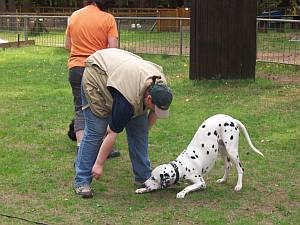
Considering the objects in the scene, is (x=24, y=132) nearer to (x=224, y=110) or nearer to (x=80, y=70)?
(x=80, y=70)

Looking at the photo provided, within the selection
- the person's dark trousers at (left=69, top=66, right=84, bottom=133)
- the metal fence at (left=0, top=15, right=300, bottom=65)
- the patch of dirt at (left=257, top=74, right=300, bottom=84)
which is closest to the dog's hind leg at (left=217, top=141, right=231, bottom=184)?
the person's dark trousers at (left=69, top=66, right=84, bottom=133)

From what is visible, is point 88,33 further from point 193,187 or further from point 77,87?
point 193,187

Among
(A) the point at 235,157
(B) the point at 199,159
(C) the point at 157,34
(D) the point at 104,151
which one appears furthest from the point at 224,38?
(C) the point at 157,34

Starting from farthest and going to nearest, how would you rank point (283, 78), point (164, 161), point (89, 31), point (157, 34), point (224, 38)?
point (157, 34) < point (283, 78) < point (224, 38) < point (164, 161) < point (89, 31)

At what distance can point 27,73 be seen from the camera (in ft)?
39.8

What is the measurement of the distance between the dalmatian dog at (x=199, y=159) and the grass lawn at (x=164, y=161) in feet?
0.33

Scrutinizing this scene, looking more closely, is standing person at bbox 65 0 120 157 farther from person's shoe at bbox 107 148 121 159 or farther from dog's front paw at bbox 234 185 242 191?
dog's front paw at bbox 234 185 242 191

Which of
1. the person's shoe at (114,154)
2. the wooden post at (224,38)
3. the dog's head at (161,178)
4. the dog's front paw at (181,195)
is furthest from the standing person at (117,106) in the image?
the wooden post at (224,38)

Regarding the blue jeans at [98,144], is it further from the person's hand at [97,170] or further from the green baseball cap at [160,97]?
the green baseball cap at [160,97]

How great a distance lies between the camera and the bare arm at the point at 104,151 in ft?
14.9

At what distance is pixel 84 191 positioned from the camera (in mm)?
4840

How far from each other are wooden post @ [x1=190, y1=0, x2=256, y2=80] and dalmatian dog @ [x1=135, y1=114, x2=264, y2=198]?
581 centimetres

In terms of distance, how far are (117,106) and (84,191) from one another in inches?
33.6

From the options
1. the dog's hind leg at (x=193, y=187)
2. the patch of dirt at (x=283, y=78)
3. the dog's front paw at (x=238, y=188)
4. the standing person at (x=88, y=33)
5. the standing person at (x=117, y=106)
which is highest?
the standing person at (x=88, y=33)
